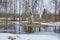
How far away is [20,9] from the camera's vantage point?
270 cm

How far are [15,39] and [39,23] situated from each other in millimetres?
387

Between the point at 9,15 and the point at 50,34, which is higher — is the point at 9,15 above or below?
above

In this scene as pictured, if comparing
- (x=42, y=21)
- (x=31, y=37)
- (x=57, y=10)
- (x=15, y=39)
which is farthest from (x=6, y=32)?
(x=57, y=10)

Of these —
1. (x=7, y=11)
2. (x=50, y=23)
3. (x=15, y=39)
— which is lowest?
(x=15, y=39)

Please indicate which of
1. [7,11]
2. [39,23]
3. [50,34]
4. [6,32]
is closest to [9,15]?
[7,11]

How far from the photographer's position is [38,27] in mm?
2695

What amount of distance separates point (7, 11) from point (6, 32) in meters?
0.29

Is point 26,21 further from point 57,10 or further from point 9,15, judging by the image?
point 57,10

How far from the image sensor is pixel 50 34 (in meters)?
2.68

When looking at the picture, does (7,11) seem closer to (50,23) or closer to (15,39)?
(15,39)

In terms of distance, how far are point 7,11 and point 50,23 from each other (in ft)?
1.99

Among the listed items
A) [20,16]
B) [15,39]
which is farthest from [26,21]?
[15,39]

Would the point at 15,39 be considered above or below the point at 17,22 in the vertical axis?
below

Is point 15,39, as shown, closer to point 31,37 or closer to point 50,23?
point 31,37
